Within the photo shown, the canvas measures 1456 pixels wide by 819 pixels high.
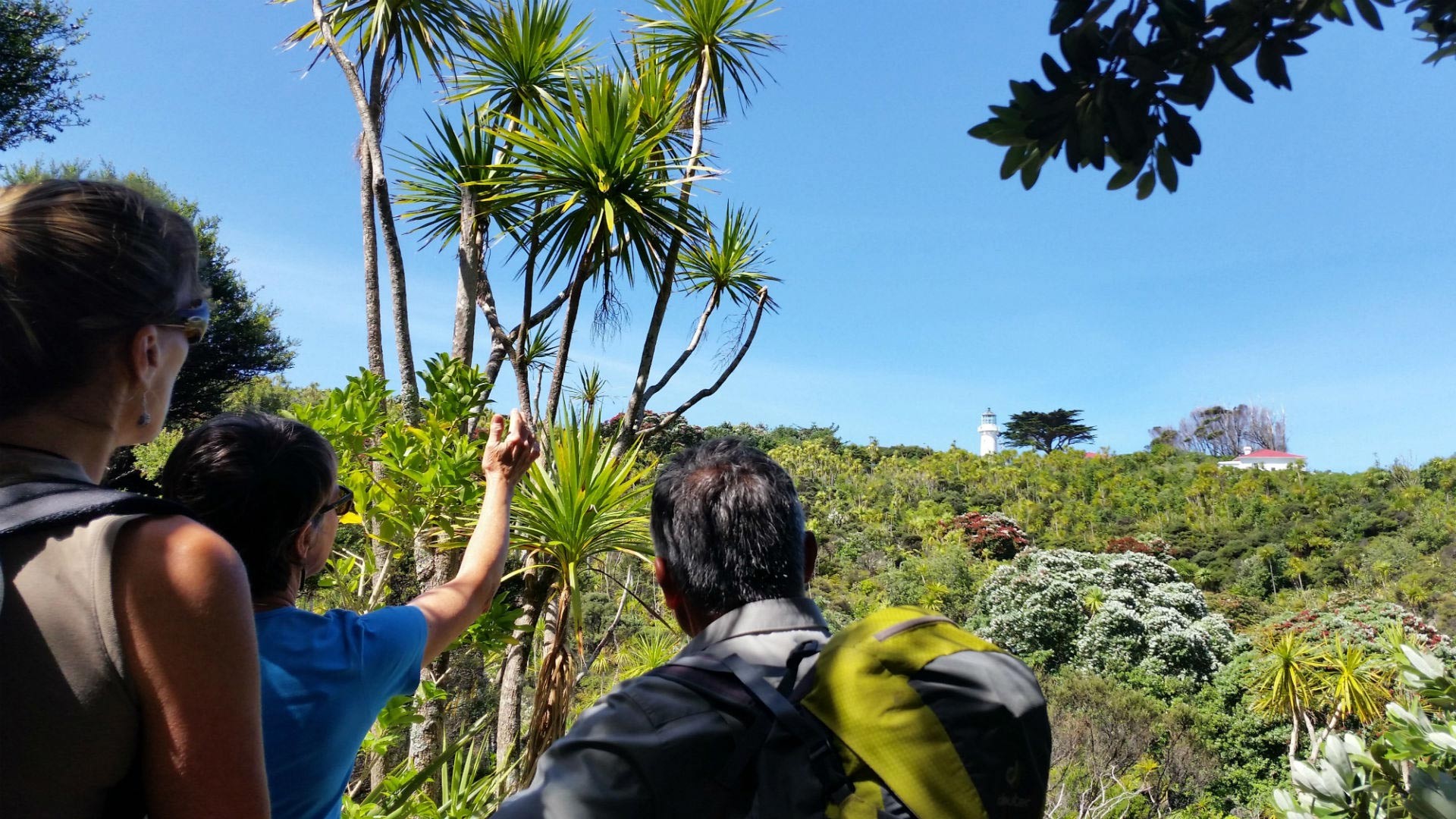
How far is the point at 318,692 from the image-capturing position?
3.17 feet

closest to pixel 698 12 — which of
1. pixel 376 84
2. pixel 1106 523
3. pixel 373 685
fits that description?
pixel 376 84

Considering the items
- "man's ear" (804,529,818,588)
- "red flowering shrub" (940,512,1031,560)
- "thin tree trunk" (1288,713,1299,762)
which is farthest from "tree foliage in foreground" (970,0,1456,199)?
"red flowering shrub" (940,512,1031,560)

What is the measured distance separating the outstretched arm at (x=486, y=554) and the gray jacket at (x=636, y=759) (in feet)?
1.23

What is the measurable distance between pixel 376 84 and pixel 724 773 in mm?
5270

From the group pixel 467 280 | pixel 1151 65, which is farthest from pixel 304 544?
pixel 467 280

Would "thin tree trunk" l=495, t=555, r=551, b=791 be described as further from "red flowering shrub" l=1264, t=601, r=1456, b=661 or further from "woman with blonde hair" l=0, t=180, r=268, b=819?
"red flowering shrub" l=1264, t=601, r=1456, b=661

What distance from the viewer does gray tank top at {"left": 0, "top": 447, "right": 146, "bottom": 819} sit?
1.95ft

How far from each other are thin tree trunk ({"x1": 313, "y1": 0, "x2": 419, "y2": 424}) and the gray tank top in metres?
3.36

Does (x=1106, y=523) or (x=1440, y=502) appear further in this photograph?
(x=1106, y=523)

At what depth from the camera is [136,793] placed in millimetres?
633

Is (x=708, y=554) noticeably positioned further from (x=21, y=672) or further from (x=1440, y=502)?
(x=1440, y=502)

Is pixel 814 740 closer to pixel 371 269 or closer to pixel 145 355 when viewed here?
pixel 145 355

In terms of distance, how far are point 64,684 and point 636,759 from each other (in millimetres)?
466

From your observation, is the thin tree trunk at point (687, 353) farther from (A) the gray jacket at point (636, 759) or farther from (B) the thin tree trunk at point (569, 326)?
(A) the gray jacket at point (636, 759)
